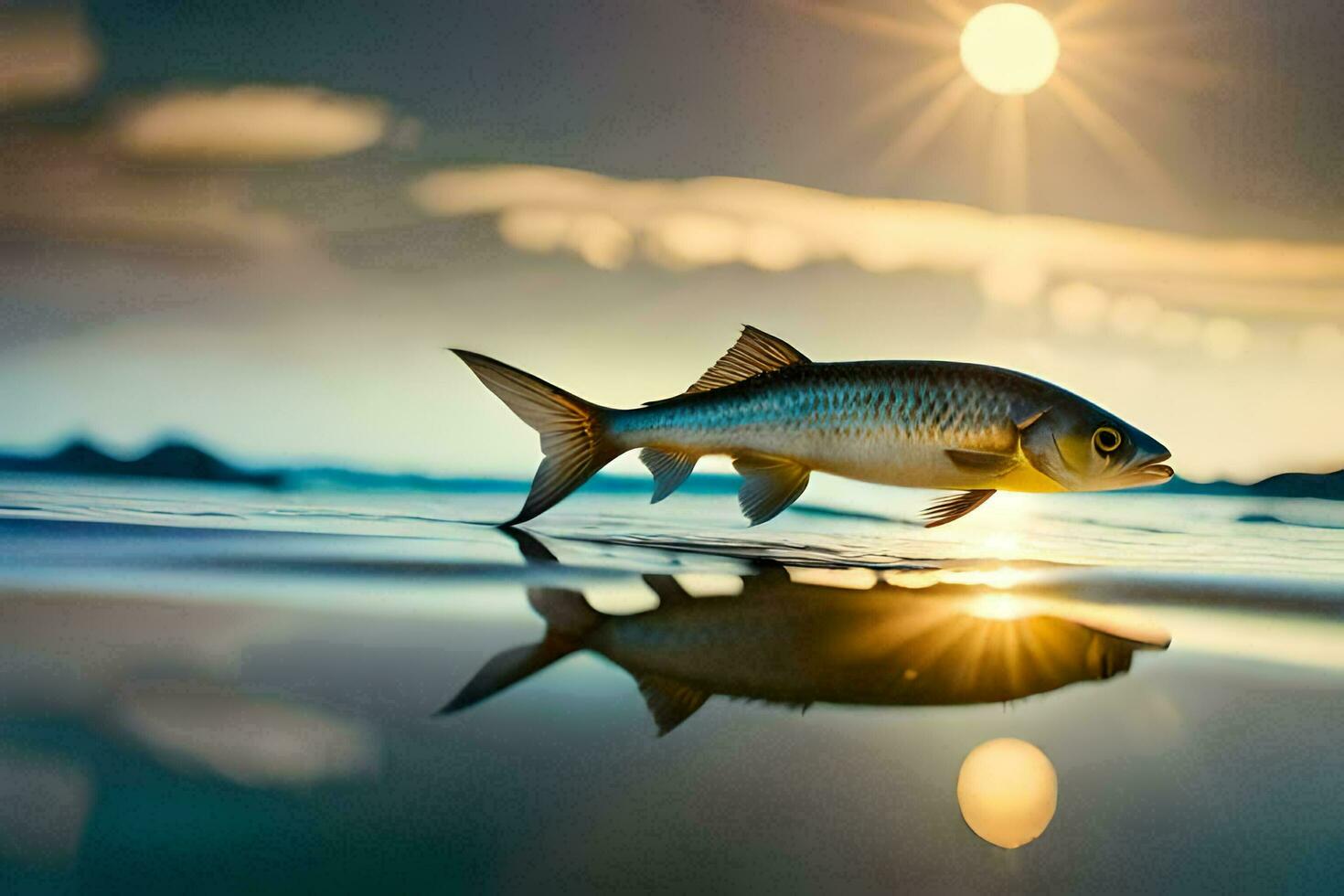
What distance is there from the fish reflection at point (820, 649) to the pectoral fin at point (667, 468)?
1.13 feet

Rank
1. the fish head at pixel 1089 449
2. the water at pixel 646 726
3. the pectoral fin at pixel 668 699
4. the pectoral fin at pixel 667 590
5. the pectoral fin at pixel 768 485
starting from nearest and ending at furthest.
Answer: the water at pixel 646 726
the pectoral fin at pixel 668 699
the pectoral fin at pixel 667 590
the fish head at pixel 1089 449
the pectoral fin at pixel 768 485

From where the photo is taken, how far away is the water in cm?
65

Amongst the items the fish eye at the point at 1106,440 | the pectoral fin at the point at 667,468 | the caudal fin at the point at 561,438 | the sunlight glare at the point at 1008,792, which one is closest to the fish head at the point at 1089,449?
the fish eye at the point at 1106,440

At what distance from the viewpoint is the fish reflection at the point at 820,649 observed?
3.34ft

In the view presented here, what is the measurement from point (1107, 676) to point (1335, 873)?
0.46 meters

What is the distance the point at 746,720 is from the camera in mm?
918

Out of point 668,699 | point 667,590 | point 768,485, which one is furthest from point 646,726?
point 768,485

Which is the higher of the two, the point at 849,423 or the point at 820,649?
the point at 849,423

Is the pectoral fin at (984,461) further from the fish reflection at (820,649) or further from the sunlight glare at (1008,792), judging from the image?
the sunlight glare at (1008,792)

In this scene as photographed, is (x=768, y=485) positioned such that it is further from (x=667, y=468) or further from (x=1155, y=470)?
(x=1155, y=470)

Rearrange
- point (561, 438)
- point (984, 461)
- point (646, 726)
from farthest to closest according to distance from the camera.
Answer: point (561, 438) < point (984, 461) < point (646, 726)

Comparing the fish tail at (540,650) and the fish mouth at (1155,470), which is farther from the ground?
the fish mouth at (1155,470)

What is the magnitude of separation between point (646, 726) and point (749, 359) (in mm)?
1119

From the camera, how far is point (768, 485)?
1868 millimetres
